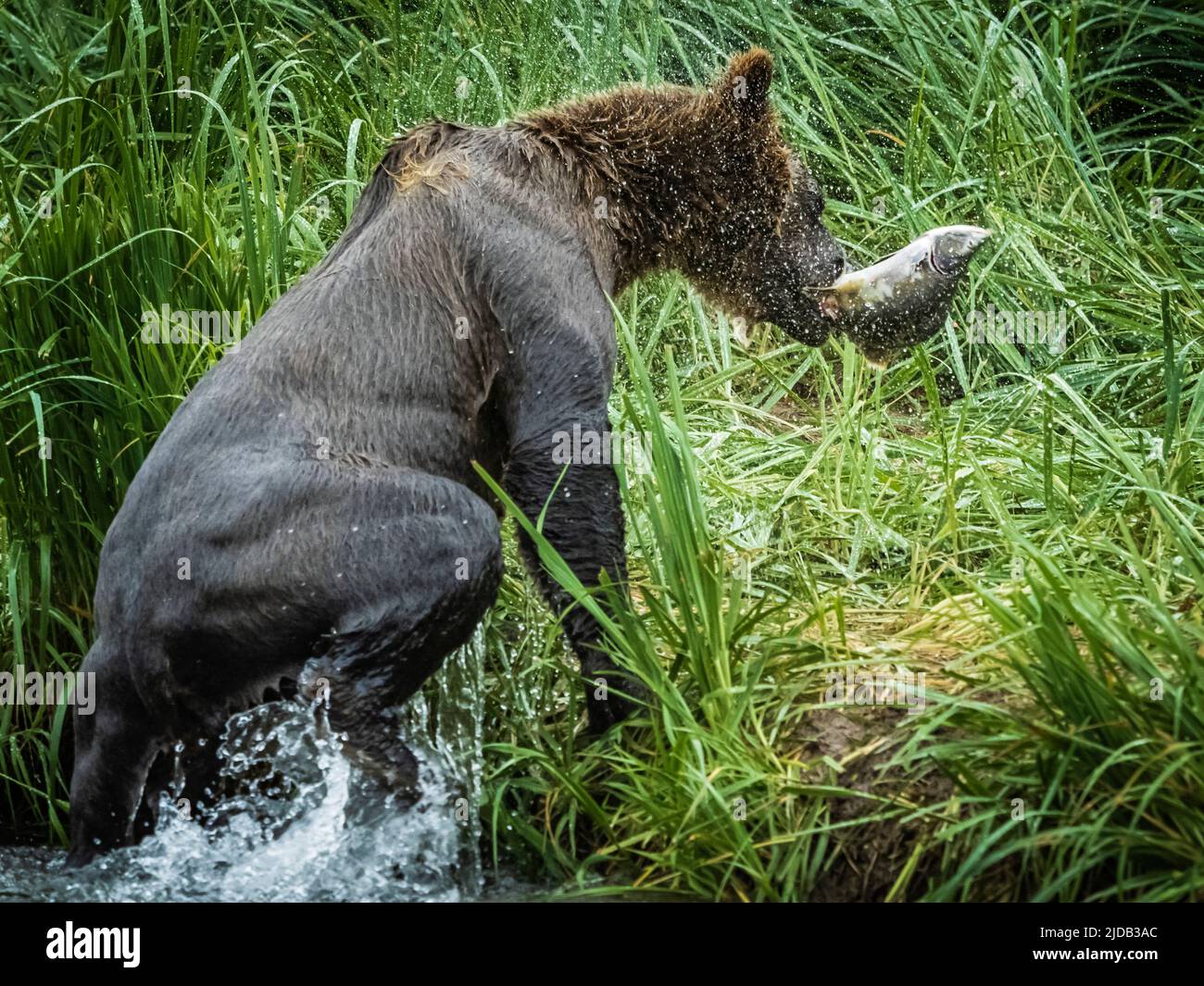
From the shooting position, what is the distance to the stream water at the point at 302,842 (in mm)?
3771

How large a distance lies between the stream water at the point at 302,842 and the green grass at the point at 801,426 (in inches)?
10.1

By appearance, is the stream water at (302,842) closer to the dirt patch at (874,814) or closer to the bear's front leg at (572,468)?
the bear's front leg at (572,468)

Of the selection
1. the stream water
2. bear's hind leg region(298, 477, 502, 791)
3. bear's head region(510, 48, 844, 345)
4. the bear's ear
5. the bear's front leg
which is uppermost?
the bear's ear

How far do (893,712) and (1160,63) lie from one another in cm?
530

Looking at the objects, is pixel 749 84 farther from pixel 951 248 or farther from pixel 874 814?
pixel 874 814

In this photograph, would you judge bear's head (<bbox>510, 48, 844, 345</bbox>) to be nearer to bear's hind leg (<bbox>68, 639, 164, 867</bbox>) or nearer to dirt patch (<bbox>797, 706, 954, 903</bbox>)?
dirt patch (<bbox>797, 706, 954, 903</bbox>)

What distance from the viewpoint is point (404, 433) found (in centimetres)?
400

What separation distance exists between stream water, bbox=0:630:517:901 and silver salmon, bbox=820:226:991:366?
2072 millimetres

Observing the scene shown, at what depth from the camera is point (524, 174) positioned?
14.4 feet

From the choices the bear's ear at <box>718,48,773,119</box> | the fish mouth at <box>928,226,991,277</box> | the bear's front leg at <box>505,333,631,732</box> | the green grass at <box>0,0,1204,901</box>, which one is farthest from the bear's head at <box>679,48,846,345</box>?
the bear's front leg at <box>505,333,631,732</box>

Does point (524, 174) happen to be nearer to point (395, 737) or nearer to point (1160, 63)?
point (395, 737)

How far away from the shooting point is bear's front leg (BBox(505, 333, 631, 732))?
161 inches

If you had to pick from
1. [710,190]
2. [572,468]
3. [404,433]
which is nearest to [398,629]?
[404,433]
